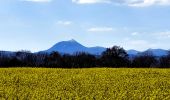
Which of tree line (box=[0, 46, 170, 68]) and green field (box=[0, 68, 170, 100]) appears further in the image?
tree line (box=[0, 46, 170, 68])

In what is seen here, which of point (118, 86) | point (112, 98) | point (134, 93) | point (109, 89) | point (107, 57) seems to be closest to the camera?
point (112, 98)

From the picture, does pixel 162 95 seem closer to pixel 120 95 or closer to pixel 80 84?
pixel 120 95

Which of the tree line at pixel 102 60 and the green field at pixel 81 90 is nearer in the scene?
the green field at pixel 81 90

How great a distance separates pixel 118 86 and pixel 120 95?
14.6 feet

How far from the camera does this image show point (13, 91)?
21094mm

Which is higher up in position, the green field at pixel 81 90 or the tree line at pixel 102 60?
the tree line at pixel 102 60

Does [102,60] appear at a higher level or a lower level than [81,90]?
higher

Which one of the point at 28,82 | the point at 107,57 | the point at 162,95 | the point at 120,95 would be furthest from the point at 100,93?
the point at 107,57

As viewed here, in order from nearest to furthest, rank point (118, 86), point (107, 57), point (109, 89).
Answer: point (109, 89), point (118, 86), point (107, 57)

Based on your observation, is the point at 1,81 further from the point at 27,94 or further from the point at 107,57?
the point at 107,57

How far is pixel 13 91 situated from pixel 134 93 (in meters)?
5.66

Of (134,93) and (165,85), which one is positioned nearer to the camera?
(134,93)

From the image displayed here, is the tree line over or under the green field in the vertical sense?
→ over

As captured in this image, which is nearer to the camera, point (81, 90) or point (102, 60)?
point (81, 90)
